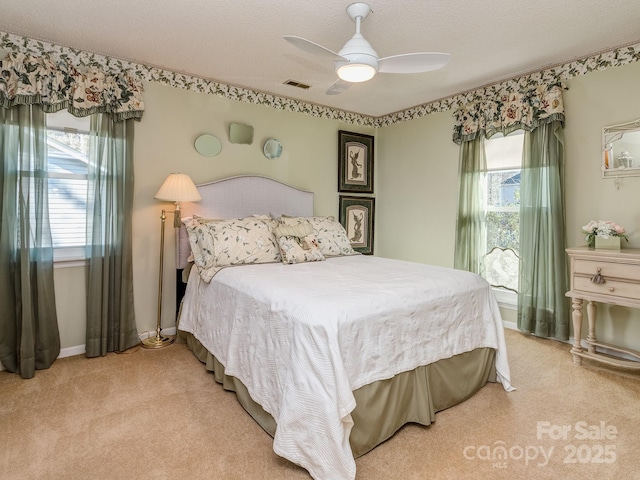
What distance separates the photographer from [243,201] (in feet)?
12.1

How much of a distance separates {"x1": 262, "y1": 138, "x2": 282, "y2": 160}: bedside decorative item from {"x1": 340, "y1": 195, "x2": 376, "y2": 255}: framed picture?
1.05 meters

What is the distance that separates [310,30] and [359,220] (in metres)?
2.64

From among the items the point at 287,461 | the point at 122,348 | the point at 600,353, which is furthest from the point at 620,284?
the point at 122,348

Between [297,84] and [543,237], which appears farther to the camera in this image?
[297,84]

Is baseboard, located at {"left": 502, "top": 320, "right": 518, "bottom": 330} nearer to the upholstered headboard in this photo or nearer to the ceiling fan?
the upholstered headboard

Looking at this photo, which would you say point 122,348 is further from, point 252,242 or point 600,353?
point 600,353

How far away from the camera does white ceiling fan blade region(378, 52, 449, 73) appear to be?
210 centimetres

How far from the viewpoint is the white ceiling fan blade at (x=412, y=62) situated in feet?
6.88

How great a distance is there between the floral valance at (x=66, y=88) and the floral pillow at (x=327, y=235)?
1.63 metres

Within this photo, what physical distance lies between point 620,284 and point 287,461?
2.50 m

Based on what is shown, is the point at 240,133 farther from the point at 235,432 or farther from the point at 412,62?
the point at 235,432

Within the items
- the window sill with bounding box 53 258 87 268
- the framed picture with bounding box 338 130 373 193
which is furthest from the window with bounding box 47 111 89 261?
the framed picture with bounding box 338 130 373 193

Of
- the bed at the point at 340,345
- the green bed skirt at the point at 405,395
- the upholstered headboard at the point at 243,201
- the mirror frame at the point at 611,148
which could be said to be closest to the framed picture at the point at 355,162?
the upholstered headboard at the point at 243,201

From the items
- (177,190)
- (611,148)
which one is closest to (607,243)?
(611,148)
